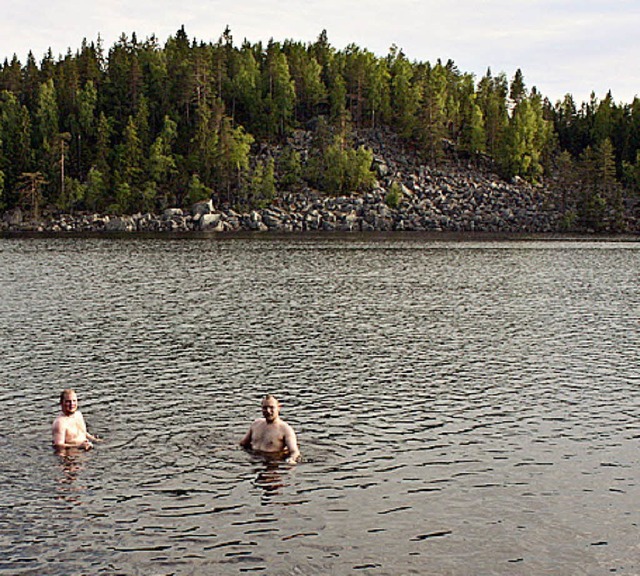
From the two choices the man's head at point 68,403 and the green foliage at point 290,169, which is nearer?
the man's head at point 68,403

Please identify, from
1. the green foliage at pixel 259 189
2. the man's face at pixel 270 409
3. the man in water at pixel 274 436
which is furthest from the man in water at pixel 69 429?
the green foliage at pixel 259 189

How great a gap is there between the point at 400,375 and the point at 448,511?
53.2ft

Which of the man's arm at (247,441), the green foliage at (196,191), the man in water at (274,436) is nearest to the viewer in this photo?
the man in water at (274,436)

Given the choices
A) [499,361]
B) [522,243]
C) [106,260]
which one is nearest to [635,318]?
[499,361]

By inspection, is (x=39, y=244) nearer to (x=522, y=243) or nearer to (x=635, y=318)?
(x=522, y=243)

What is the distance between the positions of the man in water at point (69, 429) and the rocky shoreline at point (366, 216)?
477 ft

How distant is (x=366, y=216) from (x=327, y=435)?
510 feet

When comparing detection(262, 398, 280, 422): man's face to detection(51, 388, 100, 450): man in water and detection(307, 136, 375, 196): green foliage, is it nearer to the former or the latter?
detection(51, 388, 100, 450): man in water

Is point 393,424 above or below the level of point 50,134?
below

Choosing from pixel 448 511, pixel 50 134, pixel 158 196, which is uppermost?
pixel 50 134

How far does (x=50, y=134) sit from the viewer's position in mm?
196125

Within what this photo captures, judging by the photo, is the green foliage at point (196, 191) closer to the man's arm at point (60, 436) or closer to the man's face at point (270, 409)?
the man's arm at point (60, 436)

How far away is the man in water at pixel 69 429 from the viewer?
23734 mm

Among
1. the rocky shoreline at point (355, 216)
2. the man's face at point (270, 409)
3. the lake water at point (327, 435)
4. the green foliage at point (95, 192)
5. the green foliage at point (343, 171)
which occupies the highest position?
the green foliage at point (343, 171)
